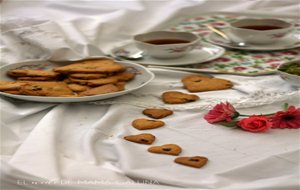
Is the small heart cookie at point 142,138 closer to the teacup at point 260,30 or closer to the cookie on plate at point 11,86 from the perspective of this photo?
the cookie on plate at point 11,86

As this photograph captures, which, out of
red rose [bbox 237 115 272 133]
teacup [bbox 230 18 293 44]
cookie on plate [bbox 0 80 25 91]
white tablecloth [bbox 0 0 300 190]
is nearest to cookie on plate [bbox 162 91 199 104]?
white tablecloth [bbox 0 0 300 190]

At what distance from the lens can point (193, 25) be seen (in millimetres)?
1575

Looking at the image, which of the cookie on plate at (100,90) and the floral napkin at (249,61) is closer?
the cookie on plate at (100,90)

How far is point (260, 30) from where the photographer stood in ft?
4.47

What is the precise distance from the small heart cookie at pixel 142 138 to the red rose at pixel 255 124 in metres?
0.15

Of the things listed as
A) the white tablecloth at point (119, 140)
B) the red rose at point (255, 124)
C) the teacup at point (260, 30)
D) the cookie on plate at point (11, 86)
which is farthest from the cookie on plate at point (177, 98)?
the teacup at point (260, 30)

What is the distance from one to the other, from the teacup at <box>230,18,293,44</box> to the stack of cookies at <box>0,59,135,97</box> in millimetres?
364

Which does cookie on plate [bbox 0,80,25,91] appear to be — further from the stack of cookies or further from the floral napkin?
the floral napkin

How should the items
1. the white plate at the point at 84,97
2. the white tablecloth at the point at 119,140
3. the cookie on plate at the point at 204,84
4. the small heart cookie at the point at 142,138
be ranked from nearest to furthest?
the white tablecloth at the point at 119,140, the small heart cookie at the point at 142,138, the white plate at the point at 84,97, the cookie on plate at the point at 204,84

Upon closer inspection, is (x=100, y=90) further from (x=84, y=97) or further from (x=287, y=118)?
(x=287, y=118)

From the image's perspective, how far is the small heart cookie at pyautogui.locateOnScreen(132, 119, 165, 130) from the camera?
2.98ft

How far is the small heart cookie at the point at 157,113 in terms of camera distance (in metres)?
0.95

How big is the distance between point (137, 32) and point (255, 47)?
315 mm

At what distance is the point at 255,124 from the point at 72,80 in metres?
0.36
